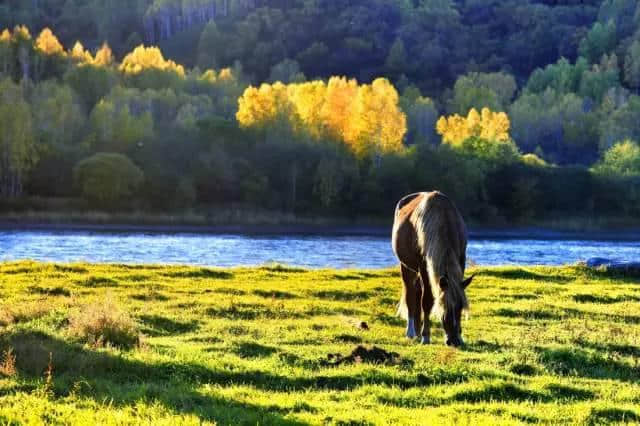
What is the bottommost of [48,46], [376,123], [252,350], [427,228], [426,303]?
[252,350]

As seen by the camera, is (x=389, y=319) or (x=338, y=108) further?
(x=338, y=108)

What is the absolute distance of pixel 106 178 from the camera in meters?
74.4

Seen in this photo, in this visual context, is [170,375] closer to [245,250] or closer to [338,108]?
[245,250]

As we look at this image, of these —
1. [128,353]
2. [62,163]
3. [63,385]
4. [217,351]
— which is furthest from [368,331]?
[62,163]

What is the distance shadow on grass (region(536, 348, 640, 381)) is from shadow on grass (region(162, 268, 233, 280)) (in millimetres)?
15270

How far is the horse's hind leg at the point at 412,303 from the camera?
14.0 m

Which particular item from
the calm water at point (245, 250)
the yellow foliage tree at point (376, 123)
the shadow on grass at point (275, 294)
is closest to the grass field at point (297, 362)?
the shadow on grass at point (275, 294)

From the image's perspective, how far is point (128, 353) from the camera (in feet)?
36.6

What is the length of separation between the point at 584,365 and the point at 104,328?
24.9ft

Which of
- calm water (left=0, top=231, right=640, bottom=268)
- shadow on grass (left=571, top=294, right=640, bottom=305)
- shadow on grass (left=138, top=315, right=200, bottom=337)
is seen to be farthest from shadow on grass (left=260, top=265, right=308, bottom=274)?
shadow on grass (left=138, top=315, right=200, bottom=337)

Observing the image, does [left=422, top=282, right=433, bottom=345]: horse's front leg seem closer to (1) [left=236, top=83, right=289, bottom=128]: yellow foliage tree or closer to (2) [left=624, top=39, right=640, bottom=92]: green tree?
(1) [left=236, top=83, right=289, bottom=128]: yellow foliage tree

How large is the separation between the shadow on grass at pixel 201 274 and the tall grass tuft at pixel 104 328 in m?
12.3

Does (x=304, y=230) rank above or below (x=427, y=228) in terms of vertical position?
below

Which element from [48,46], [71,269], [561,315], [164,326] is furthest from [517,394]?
[48,46]
